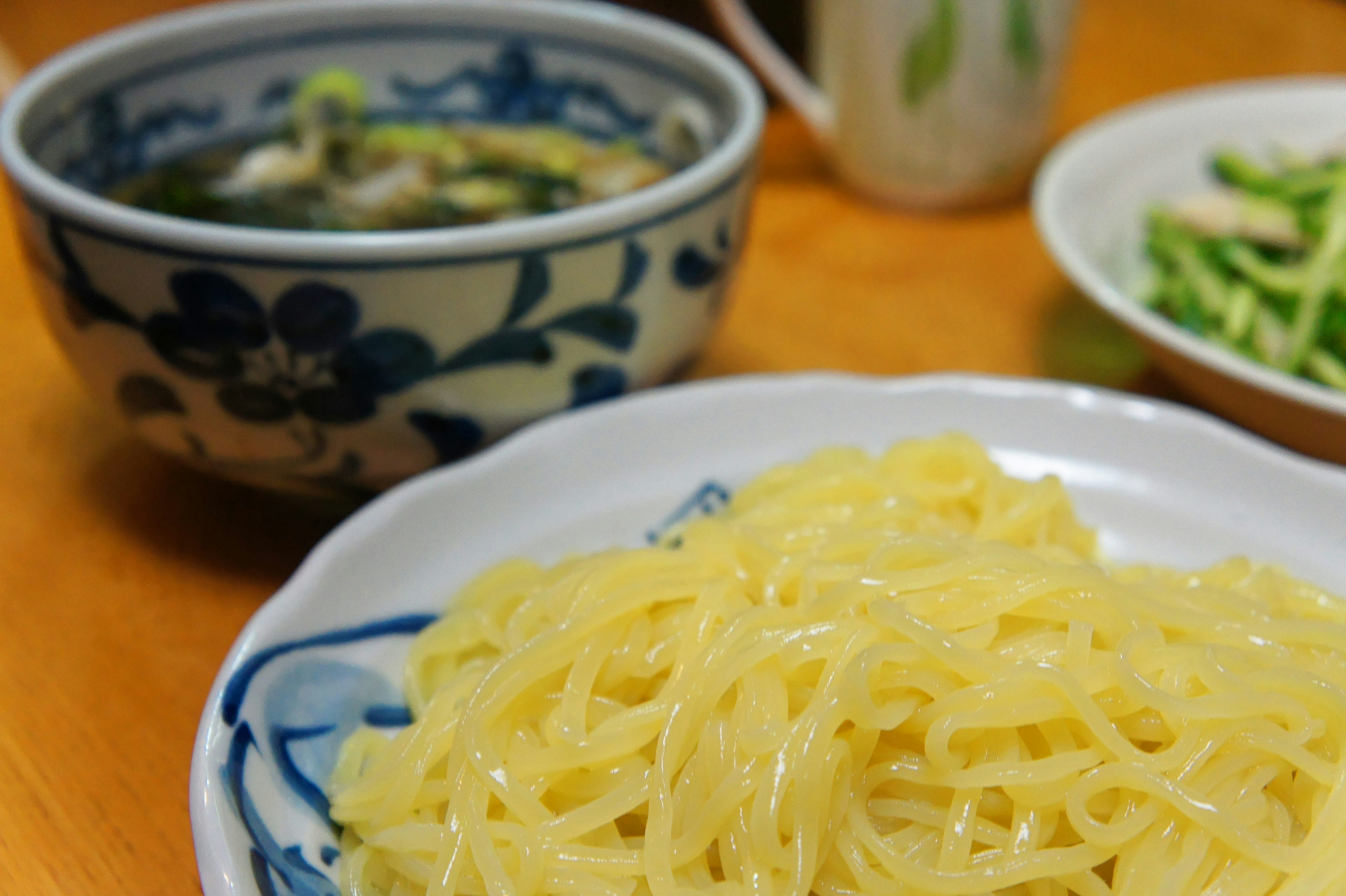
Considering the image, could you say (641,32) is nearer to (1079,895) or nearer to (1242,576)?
(1242,576)

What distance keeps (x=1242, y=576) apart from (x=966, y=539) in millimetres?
242

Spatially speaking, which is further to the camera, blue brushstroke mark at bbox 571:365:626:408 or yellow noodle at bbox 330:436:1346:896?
blue brushstroke mark at bbox 571:365:626:408


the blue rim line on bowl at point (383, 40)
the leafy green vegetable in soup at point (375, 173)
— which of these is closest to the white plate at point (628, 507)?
the leafy green vegetable in soup at point (375, 173)

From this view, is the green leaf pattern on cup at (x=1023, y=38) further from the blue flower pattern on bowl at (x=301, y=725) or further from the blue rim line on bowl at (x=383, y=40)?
the blue flower pattern on bowl at (x=301, y=725)

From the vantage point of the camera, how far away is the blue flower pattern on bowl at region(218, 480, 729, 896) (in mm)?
714

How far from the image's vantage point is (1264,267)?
151 centimetres

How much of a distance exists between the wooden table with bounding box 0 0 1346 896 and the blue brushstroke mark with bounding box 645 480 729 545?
0.35 meters

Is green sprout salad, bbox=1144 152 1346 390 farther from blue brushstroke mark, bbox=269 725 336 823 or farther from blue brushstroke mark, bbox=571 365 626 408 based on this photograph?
blue brushstroke mark, bbox=269 725 336 823

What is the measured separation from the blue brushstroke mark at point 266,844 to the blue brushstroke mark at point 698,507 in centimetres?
42

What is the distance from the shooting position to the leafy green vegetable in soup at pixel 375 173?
1213mm

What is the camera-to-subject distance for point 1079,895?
0.74 meters

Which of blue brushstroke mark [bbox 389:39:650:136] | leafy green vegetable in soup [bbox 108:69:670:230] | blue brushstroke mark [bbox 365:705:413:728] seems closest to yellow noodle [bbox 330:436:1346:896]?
blue brushstroke mark [bbox 365:705:413:728]

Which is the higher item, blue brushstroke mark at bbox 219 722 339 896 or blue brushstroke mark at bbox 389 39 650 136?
blue brushstroke mark at bbox 389 39 650 136

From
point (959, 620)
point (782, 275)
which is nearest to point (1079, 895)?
point (959, 620)
